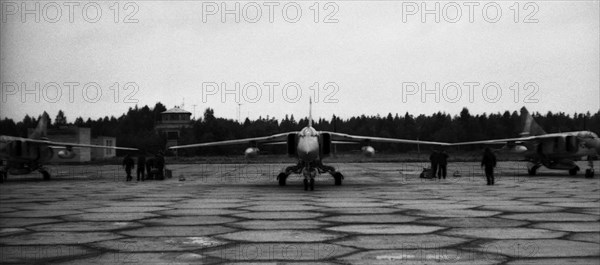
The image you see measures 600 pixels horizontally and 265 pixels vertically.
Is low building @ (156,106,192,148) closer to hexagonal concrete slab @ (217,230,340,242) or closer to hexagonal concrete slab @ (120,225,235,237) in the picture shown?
hexagonal concrete slab @ (120,225,235,237)

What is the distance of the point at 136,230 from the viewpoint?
8.57 m

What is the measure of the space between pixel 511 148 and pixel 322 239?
922 inches

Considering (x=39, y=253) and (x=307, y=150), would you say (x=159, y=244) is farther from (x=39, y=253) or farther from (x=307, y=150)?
(x=307, y=150)

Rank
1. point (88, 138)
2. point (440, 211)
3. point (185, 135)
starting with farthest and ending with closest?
point (185, 135)
point (88, 138)
point (440, 211)

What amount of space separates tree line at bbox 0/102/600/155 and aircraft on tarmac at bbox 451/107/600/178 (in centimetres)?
5585

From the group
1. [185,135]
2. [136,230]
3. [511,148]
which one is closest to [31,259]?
[136,230]

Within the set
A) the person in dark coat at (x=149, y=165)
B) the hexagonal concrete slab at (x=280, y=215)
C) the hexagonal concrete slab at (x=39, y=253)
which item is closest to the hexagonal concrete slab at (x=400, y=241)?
the hexagonal concrete slab at (x=280, y=215)

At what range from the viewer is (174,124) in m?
104

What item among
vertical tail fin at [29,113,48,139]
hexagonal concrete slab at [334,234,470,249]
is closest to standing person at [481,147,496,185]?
hexagonal concrete slab at [334,234,470,249]

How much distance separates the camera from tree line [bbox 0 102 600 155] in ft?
328

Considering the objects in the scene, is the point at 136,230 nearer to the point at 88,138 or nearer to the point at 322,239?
the point at 322,239

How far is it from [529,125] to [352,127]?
104348 millimetres

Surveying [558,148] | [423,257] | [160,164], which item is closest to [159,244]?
[423,257]

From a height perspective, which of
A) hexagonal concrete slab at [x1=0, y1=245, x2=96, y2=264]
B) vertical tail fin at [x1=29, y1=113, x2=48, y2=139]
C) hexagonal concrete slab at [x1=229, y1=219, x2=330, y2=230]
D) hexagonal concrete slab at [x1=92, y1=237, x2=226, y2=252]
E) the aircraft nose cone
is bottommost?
hexagonal concrete slab at [x1=229, y1=219, x2=330, y2=230]
